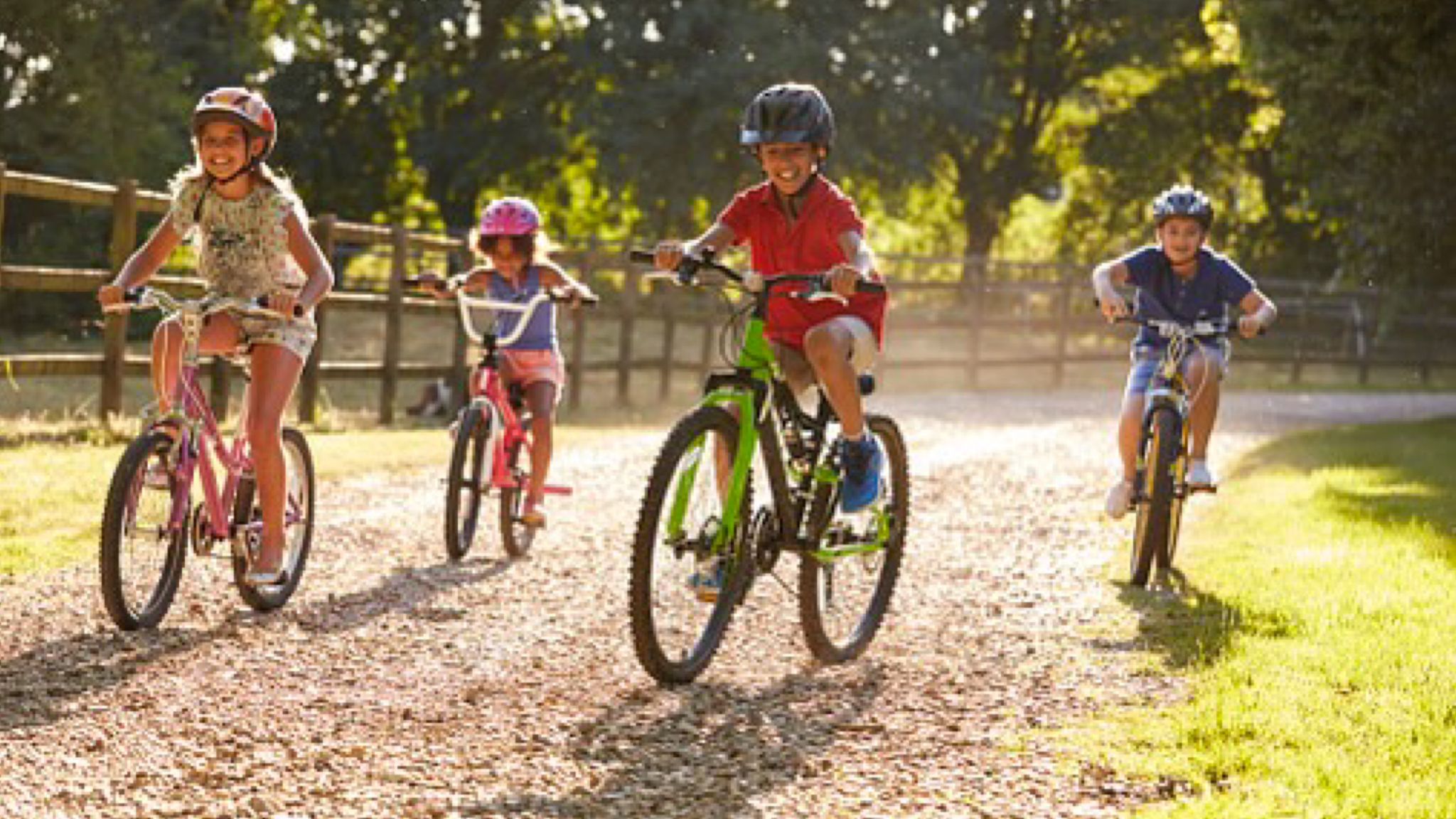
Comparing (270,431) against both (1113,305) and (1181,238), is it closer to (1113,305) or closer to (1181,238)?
(1113,305)

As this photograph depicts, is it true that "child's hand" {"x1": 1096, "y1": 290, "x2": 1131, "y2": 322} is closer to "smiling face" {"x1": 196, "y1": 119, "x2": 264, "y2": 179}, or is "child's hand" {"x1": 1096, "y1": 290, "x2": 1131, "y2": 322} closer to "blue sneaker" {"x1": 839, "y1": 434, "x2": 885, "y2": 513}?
"blue sneaker" {"x1": 839, "y1": 434, "x2": 885, "y2": 513}

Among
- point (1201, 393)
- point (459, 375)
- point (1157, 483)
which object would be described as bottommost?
point (459, 375)

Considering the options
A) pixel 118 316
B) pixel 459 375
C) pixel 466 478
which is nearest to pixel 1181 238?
pixel 466 478

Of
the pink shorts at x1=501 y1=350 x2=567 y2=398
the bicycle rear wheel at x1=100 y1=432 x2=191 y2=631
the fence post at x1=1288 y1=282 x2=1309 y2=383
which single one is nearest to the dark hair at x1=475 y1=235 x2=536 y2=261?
the pink shorts at x1=501 y1=350 x2=567 y2=398

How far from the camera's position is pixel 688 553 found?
231 inches

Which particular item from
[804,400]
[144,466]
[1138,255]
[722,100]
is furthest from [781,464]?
[722,100]

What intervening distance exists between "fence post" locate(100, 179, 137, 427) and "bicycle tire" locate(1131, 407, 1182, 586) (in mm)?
6970

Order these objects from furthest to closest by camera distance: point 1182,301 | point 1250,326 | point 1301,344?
point 1301,344 → point 1182,301 → point 1250,326

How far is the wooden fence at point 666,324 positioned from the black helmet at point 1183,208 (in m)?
5.24

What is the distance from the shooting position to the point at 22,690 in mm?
5305

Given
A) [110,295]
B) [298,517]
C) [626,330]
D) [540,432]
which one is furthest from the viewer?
[626,330]

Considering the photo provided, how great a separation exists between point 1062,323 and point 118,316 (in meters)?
18.2

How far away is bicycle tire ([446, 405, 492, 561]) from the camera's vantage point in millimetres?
8430

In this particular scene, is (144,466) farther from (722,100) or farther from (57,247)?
(722,100)
